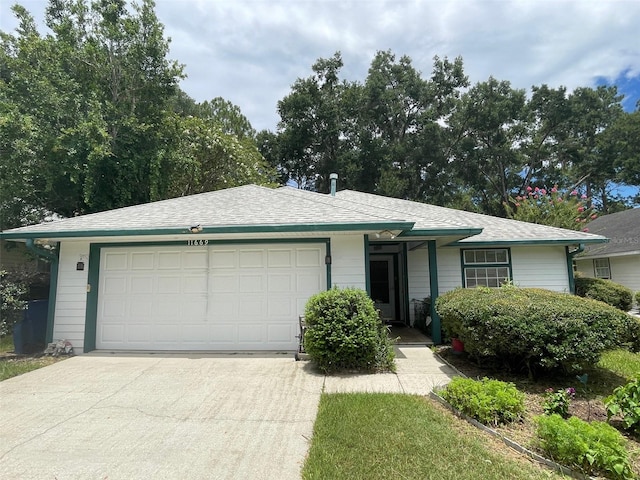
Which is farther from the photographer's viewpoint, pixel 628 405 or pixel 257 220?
pixel 257 220

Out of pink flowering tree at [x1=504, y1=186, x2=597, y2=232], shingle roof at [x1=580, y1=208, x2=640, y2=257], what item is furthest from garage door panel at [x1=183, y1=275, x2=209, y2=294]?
shingle roof at [x1=580, y1=208, x2=640, y2=257]

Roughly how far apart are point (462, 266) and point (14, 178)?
A: 14.7 m

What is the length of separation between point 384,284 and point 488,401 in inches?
325

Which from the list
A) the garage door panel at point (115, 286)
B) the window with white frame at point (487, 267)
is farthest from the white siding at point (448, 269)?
the garage door panel at point (115, 286)

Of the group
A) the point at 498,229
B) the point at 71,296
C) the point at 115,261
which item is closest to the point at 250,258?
the point at 115,261

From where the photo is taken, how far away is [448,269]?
391 inches

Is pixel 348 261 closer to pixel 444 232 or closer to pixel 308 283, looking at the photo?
pixel 308 283

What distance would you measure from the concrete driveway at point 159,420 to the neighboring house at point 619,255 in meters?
16.3

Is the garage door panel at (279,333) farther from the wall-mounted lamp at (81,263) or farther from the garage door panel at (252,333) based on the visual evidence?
the wall-mounted lamp at (81,263)

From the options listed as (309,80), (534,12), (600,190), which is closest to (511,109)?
(600,190)

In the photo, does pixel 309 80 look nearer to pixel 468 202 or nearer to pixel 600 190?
pixel 468 202

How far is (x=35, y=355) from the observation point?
7715 mm

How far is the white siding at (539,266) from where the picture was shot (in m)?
9.84

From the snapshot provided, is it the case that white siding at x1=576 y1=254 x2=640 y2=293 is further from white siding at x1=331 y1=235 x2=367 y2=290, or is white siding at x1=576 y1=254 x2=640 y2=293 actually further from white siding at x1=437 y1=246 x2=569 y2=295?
white siding at x1=331 y1=235 x2=367 y2=290
